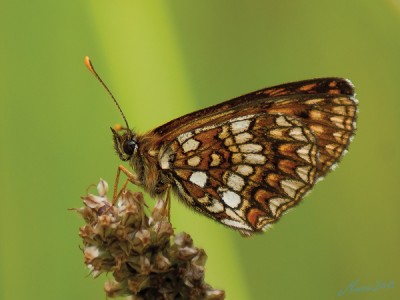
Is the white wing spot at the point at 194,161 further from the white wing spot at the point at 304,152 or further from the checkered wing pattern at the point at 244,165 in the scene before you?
the white wing spot at the point at 304,152

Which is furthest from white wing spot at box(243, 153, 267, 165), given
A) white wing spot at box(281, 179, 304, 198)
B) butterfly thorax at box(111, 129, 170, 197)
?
butterfly thorax at box(111, 129, 170, 197)

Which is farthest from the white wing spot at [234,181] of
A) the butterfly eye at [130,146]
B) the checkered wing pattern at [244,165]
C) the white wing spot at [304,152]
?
the butterfly eye at [130,146]

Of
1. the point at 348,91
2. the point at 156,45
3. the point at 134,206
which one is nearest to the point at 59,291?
the point at 134,206

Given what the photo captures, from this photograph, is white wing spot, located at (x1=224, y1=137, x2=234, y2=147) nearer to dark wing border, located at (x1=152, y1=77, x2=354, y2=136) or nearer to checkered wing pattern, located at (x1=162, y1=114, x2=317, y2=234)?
checkered wing pattern, located at (x1=162, y1=114, x2=317, y2=234)

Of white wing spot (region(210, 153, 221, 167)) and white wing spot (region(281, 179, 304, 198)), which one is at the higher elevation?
white wing spot (region(210, 153, 221, 167))

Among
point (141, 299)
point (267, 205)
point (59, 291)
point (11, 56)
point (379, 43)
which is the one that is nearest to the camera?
point (141, 299)

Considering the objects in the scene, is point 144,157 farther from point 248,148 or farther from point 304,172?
point 304,172

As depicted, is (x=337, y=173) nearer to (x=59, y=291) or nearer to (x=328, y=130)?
(x=328, y=130)
